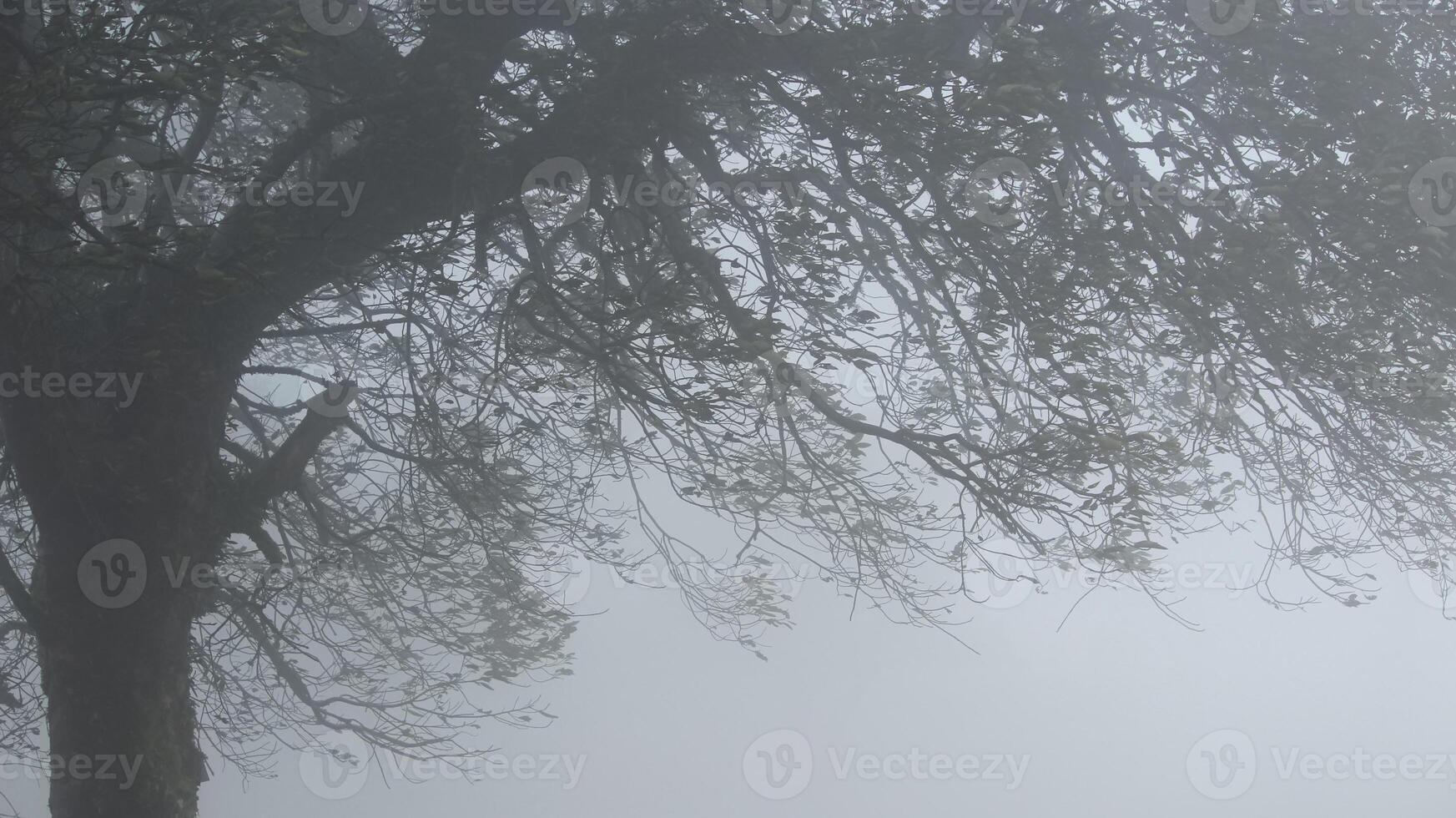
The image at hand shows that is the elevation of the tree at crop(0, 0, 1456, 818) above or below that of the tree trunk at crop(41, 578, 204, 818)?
above

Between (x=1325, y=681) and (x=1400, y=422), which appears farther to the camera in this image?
(x=1325, y=681)

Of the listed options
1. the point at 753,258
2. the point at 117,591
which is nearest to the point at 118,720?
the point at 117,591

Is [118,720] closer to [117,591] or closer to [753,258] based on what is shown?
[117,591]

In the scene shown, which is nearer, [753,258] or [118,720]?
[118,720]

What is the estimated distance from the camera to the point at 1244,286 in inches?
186

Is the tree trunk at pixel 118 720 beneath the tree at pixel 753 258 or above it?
beneath

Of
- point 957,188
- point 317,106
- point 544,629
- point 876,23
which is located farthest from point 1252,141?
point 544,629


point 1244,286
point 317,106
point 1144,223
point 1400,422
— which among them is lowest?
point 1400,422

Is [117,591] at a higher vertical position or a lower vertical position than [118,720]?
higher

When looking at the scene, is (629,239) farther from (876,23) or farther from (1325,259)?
(1325,259)

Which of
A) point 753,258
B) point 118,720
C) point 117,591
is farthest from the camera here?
point 753,258

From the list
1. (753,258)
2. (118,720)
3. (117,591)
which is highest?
(753,258)

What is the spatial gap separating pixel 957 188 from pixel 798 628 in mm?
8370

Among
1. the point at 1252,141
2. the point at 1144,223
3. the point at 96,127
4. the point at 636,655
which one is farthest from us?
the point at 636,655
